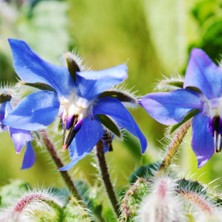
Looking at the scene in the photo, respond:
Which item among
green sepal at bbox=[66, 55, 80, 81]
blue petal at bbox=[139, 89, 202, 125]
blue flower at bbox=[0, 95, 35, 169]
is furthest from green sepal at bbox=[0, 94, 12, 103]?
blue petal at bbox=[139, 89, 202, 125]

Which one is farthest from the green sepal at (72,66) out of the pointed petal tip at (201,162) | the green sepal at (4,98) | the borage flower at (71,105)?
the pointed petal tip at (201,162)

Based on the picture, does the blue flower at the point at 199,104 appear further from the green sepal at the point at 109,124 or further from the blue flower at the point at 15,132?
the blue flower at the point at 15,132

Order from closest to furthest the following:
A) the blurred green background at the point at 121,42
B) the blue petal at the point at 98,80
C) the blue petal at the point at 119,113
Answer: the blue petal at the point at 98,80
the blue petal at the point at 119,113
the blurred green background at the point at 121,42

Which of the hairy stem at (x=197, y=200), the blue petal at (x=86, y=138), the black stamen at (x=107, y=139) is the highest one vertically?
the blue petal at (x=86, y=138)

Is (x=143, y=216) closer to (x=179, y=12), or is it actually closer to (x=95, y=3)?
(x=179, y=12)

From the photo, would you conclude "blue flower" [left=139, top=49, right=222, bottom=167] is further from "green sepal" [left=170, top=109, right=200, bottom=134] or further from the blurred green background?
the blurred green background

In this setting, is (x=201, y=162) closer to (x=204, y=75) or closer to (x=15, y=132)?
(x=204, y=75)
